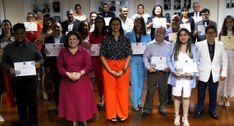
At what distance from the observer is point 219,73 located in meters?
4.15

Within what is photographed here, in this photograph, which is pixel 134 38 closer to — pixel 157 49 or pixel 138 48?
pixel 138 48

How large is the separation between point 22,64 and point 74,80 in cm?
70

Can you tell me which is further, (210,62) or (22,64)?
(210,62)

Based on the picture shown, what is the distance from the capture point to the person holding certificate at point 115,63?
155 inches

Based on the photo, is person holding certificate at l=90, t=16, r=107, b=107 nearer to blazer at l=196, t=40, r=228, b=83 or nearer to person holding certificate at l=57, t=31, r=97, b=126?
person holding certificate at l=57, t=31, r=97, b=126

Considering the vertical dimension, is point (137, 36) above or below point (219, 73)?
above

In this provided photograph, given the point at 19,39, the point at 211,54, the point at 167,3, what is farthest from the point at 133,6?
the point at 19,39

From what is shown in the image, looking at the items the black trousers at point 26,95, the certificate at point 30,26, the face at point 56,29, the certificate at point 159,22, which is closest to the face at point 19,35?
the black trousers at point 26,95

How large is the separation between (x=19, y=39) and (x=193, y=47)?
2315 mm

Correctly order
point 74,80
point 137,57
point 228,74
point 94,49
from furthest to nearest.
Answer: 1. point 228,74
2. point 94,49
3. point 137,57
4. point 74,80

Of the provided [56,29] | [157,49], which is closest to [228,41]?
[157,49]

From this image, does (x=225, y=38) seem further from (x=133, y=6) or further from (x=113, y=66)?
(x=133, y=6)

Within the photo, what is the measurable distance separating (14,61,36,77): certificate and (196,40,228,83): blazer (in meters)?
2.33

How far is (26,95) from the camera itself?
3779 mm
